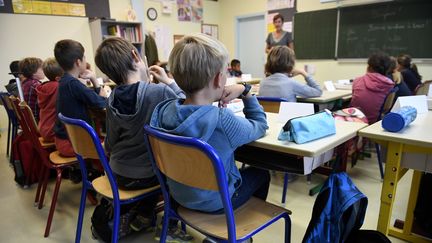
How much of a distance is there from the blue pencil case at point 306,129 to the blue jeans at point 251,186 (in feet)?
0.98

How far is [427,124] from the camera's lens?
1.20 meters

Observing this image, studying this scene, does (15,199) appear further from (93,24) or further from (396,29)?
(396,29)

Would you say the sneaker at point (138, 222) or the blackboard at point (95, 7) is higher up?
the blackboard at point (95, 7)

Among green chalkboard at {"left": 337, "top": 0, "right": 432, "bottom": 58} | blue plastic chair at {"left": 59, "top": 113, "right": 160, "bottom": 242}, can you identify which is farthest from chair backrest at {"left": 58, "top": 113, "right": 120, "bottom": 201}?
green chalkboard at {"left": 337, "top": 0, "right": 432, "bottom": 58}

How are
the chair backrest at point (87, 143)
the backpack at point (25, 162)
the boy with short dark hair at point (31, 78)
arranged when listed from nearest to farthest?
the chair backrest at point (87, 143)
the backpack at point (25, 162)
the boy with short dark hair at point (31, 78)

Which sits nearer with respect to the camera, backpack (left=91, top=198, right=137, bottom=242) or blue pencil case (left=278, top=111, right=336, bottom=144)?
blue pencil case (left=278, top=111, right=336, bottom=144)

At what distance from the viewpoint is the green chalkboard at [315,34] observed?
4996 millimetres

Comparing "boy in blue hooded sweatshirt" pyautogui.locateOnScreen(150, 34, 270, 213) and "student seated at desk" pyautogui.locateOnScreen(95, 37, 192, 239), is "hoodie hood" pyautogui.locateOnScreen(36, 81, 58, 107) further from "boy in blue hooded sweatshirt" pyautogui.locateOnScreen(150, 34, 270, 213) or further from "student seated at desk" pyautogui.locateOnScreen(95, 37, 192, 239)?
"boy in blue hooded sweatshirt" pyautogui.locateOnScreen(150, 34, 270, 213)

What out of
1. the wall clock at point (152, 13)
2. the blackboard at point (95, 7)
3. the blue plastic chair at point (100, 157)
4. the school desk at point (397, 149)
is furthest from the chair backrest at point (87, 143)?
the wall clock at point (152, 13)

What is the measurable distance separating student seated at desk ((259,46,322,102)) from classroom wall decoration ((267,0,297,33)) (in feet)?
11.3

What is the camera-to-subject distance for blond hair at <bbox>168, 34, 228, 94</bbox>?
0.98 metres

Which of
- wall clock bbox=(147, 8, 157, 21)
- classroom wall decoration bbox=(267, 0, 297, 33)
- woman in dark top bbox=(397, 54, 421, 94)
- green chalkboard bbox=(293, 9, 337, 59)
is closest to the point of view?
woman in dark top bbox=(397, 54, 421, 94)

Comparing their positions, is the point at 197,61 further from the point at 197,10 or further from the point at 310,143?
the point at 197,10

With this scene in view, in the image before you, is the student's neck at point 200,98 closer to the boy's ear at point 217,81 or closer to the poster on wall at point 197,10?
the boy's ear at point 217,81
